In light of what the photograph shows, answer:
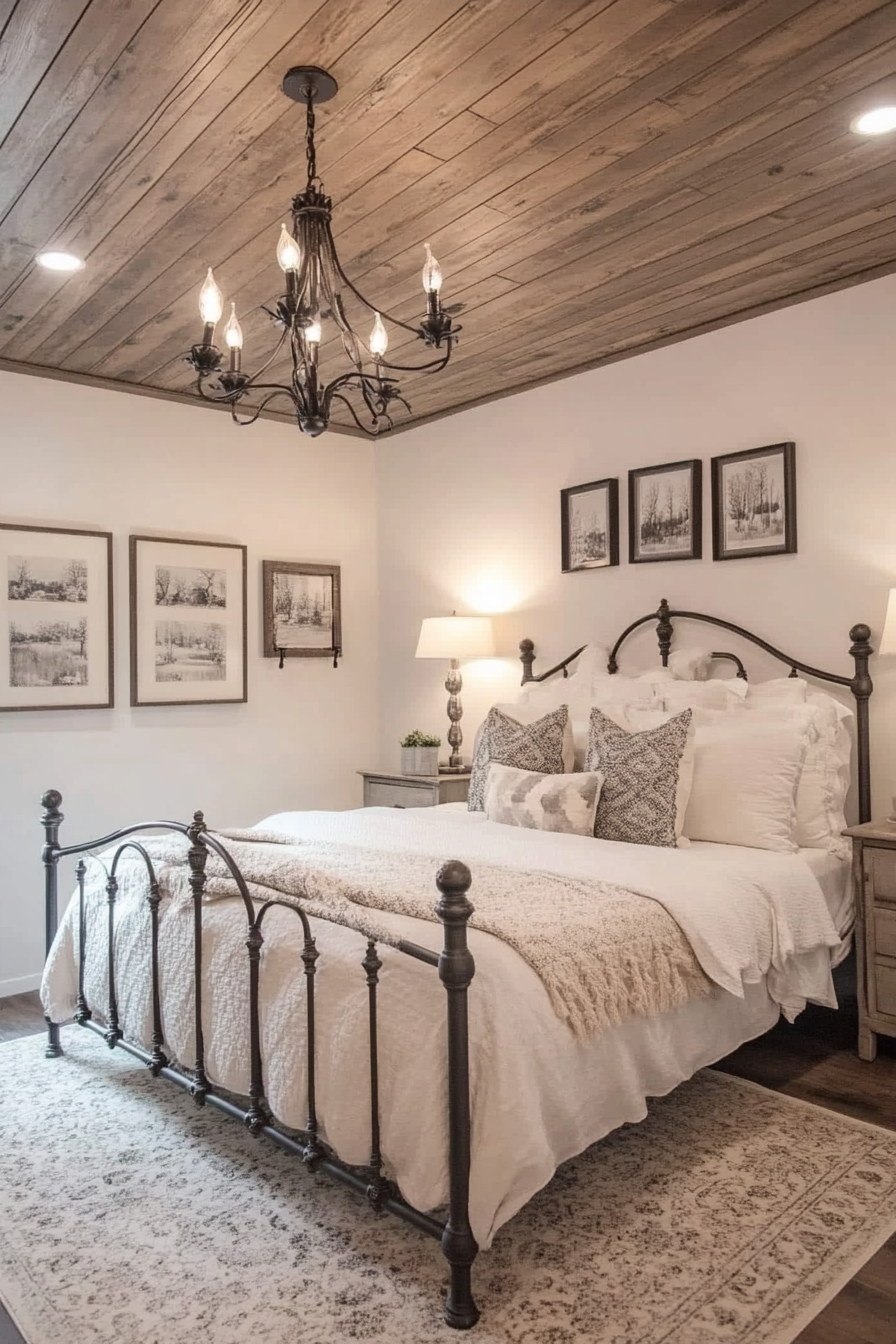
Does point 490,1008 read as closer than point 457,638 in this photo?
Yes

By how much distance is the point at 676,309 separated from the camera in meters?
3.65

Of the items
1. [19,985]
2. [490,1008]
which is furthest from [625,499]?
[19,985]

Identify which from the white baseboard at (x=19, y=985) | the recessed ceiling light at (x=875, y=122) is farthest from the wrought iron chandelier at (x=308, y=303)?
the white baseboard at (x=19, y=985)

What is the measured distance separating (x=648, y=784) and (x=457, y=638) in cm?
162

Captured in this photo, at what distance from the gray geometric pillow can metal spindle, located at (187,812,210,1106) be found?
131 cm

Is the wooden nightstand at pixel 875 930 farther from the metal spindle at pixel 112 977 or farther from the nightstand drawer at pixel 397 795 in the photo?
the metal spindle at pixel 112 977

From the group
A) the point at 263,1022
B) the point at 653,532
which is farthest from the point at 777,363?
the point at 263,1022

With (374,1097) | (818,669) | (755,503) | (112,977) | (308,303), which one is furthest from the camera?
(755,503)

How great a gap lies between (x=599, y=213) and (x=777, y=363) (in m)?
1.10

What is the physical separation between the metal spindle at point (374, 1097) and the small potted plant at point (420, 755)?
2.49m

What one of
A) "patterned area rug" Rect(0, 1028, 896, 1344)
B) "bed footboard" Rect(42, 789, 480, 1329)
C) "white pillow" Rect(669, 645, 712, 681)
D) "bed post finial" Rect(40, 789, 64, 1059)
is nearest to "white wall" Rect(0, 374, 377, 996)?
"bed post finial" Rect(40, 789, 64, 1059)

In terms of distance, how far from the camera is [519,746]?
11.5 ft

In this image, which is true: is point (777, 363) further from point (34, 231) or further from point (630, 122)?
point (34, 231)

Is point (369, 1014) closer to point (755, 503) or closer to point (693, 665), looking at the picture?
point (693, 665)
